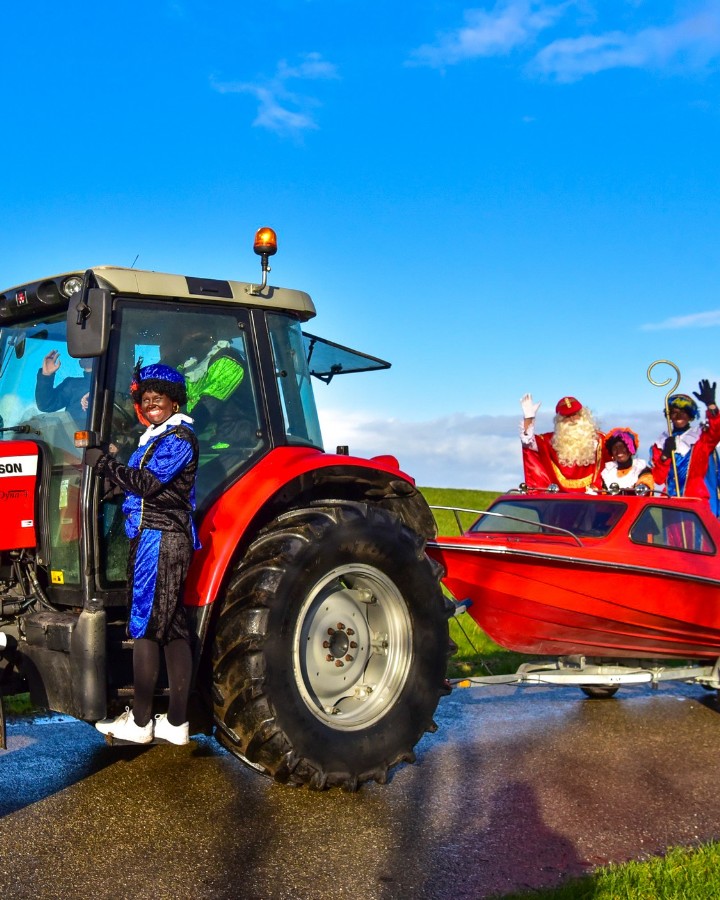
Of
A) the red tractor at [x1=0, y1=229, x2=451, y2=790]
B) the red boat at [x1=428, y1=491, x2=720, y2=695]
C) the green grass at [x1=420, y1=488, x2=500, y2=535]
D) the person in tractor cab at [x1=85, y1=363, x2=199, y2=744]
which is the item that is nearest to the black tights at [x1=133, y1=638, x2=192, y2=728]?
the person in tractor cab at [x1=85, y1=363, x2=199, y2=744]

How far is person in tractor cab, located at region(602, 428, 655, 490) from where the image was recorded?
8172mm

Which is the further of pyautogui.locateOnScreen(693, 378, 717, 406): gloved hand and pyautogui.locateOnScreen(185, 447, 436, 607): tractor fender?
pyautogui.locateOnScreen(693, 378, 717, 406): gloved hand

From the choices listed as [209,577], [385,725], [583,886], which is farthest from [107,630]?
[583,886]

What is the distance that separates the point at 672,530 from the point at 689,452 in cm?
192

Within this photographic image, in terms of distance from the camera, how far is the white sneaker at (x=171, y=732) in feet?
13.3

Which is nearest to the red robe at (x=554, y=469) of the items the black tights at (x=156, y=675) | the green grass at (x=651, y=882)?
the green grass at (x=651, y=882)

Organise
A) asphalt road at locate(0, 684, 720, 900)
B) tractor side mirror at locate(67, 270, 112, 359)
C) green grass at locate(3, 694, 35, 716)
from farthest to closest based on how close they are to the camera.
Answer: green grass at locate(3, 694, 35, 716)
tractor side mirror at locate(67, 270, 112, 359)
asphalt road at locate(0, 684, 720, 900)

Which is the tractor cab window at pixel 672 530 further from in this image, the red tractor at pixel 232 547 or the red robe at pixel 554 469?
the red tractor at pixel 232 547

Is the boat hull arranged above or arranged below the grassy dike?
above

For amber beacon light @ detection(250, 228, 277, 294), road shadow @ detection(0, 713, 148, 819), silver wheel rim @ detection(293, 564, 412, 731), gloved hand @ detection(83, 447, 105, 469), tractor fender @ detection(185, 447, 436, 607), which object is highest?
amber beacon light @ detection(250, 228, 277, 294)

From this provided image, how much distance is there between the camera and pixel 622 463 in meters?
8.22

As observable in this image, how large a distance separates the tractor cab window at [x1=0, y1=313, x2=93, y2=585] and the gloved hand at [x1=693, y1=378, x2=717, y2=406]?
5845mm

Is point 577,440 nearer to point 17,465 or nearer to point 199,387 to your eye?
point 199,387

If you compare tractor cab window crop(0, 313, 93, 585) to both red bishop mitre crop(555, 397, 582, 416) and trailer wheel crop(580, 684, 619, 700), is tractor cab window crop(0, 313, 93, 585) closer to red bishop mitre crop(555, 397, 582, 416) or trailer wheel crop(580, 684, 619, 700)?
trailer wheel crop(580, 684, 619, 700)
